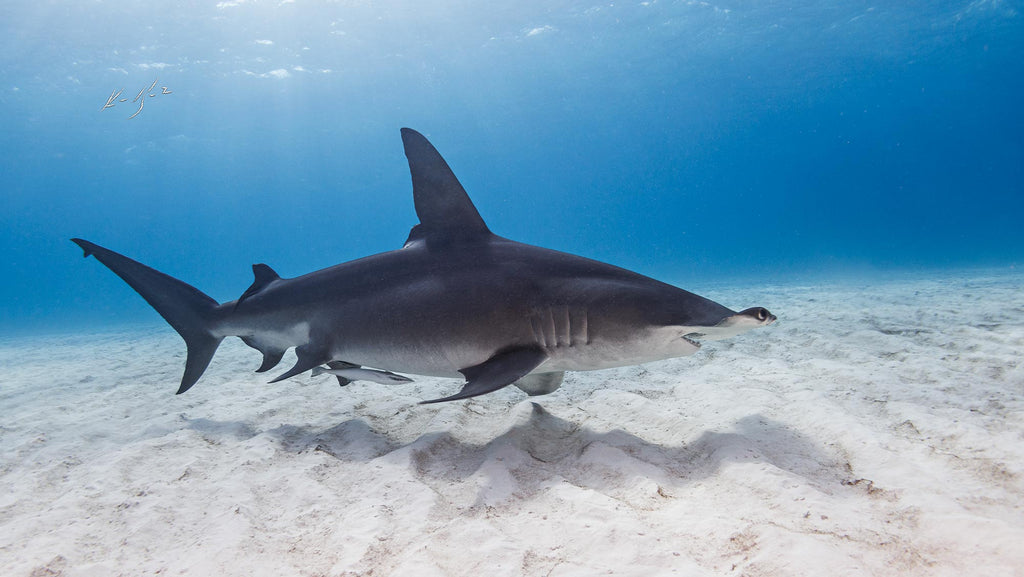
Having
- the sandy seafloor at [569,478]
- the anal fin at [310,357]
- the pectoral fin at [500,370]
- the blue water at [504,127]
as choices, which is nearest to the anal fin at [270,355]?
the anal fin at [310,357]

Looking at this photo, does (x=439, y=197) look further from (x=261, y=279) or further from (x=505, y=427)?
(x=261, y=279)

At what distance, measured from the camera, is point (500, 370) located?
2.57m

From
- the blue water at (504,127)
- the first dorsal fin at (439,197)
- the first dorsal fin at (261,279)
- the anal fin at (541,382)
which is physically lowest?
the anal fin at (541,382)

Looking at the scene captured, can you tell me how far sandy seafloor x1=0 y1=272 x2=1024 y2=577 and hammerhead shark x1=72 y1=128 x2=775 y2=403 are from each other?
52 centimetres

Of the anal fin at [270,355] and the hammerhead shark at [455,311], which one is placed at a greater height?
the hammerhead shark at [455,311]

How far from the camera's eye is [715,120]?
79.3 metres

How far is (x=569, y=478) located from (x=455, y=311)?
1.23m

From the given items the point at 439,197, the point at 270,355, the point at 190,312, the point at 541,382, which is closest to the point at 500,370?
the point at 541,382

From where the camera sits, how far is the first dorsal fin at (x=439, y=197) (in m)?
3.39

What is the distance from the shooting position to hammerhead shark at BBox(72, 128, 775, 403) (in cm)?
260

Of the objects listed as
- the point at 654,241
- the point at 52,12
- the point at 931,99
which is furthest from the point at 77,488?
the point at 654,241

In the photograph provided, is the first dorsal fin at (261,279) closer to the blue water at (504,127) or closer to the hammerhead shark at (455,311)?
the hammerhead shark at (455,311)

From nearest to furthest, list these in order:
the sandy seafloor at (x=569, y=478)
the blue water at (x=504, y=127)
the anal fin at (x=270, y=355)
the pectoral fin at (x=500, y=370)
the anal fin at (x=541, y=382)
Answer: the sandy seafloor at (x=569, y=478) → the pectoral fin at (x=500, y=370) → the anal fin at (x=541, y=382) → the anal fin at (x=270, y=355) → the blue water at (x=504, y=127)

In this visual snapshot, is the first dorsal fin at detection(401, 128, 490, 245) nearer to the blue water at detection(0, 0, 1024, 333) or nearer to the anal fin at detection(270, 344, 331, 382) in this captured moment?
the anal fin at detection(270, 344, 331, 382)
